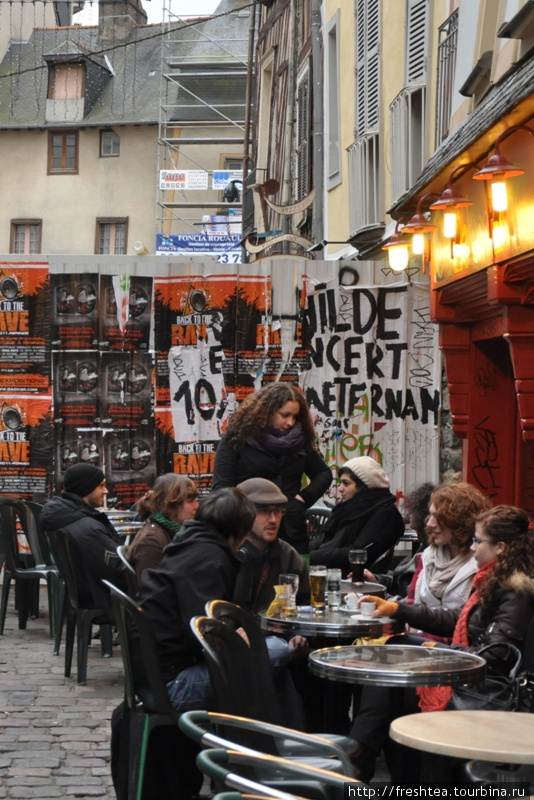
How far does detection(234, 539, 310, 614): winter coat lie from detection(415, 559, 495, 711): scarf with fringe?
941mm

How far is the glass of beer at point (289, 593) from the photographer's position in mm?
6559

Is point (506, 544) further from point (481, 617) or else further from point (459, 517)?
point (459, 517)

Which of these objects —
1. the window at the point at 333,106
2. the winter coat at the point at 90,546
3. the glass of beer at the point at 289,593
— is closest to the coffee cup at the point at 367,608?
the glass of beer at the point at 289,593

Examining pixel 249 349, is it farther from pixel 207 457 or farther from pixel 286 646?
pixel 286 646

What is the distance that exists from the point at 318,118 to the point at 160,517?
35.1 ft

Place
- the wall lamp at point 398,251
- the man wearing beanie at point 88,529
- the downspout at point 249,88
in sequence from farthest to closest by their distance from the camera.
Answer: the downspout at point 249,88 → the wall lamp at point 398,251 → the man wearing beanie at point 88,529

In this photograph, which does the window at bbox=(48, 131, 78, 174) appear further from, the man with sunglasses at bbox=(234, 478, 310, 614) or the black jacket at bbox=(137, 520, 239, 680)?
the black jacket at bbox=(137, 520, 239, 680)

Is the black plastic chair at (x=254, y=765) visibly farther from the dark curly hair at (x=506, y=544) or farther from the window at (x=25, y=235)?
the window at (x=25, y=235)

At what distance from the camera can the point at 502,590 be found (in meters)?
5.98

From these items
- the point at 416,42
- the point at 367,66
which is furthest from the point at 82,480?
the point at 367,66

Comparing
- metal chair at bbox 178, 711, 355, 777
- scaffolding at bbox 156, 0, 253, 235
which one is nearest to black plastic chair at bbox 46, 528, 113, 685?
metal chair at bbox 178, 711, 355, 777

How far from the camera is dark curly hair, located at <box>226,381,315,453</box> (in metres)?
9.22

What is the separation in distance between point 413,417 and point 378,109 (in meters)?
3.89

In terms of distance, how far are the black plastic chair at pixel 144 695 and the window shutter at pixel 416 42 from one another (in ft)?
27.6
